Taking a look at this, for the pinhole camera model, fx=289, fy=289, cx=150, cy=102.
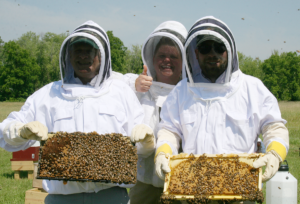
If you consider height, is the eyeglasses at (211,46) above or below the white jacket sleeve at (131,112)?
above

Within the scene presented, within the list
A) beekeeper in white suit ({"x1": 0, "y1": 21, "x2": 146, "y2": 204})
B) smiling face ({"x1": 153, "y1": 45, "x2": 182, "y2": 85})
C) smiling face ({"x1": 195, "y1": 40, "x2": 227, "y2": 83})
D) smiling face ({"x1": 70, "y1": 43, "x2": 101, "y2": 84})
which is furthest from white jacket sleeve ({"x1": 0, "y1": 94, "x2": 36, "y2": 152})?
smiling face ({"x1": 195, "y1": 40, "x2": 227, "y2": 83})

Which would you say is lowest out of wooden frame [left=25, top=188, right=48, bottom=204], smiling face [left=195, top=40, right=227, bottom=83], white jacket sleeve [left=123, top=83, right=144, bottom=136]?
wooden frame [left=25, top=188, right=48, bottom=204]

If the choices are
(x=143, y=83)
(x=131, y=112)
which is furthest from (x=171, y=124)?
(x=143, y=83)

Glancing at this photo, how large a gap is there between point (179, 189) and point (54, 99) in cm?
155

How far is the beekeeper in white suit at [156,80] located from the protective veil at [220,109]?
0.51 metres

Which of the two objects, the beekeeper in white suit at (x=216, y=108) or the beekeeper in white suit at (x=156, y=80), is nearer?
the beekeeper in white suit at (x=216, y=108)

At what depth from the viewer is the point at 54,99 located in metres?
3.00

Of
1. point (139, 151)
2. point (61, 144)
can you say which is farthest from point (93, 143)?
point (139, 151)

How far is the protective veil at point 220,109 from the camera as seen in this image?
2801mm

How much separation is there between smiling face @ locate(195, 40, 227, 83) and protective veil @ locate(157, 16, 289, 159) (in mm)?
56

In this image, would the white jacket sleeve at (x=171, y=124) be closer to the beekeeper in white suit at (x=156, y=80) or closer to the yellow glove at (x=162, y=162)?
the yellow glove at (x=162, y=162)

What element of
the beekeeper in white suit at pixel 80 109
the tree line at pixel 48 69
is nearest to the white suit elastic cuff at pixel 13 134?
the beekeeper in white suit at pixel 80 109

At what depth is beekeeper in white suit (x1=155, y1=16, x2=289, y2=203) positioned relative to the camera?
279cm

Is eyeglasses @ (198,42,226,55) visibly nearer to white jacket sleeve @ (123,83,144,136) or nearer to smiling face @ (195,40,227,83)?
smiling face @ (195,40,227,83)
